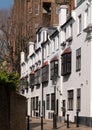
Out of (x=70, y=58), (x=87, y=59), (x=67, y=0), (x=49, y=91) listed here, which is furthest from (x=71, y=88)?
(x=67, y=0)

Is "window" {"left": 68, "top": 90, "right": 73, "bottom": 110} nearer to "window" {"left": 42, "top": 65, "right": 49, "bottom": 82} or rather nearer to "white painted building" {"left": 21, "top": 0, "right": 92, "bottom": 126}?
"white painted building" {"left": 21, "top": 0, "right": 92, "bottom": 126}

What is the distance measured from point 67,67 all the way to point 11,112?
28774 mm

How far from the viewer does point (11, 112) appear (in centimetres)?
1080

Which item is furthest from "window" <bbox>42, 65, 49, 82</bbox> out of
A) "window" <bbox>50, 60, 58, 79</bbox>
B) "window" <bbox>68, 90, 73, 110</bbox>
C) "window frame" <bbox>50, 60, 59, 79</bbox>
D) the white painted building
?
"window" <bbox>68, 90, 73, 110</bbox>

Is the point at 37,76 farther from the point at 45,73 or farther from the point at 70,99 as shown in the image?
the point at 70,99

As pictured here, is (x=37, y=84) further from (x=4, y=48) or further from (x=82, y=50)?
(x=82, y=50)

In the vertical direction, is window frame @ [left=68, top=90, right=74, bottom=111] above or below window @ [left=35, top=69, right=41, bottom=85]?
below

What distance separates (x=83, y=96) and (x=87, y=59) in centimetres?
294

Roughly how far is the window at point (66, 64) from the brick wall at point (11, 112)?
27463 millimetres

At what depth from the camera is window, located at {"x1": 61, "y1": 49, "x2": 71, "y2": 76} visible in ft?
128

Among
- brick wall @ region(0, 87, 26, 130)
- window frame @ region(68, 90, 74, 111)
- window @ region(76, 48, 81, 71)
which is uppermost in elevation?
window @ region(76, 48, 81, 71)

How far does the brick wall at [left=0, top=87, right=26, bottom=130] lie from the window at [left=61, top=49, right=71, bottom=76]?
27463 mm

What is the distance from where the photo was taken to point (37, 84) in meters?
57.8

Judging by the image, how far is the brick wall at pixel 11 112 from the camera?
10.6 meters
